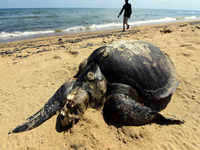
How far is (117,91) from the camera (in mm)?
2129

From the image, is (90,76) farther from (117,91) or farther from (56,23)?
(56,23)

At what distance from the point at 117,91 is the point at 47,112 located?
44.3 inches

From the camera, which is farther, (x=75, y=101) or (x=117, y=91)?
(x=117, y=91)

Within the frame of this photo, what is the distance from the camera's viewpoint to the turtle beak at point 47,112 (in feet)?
6.98

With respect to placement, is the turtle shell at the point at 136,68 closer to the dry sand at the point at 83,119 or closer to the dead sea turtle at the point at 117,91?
the dead sea turtle at the point at 117,91

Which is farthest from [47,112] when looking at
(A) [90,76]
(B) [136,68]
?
(B) [136,68]

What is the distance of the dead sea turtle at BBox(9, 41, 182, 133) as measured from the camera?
2.01 meters

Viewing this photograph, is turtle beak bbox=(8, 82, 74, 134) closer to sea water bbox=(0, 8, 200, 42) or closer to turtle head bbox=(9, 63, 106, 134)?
turtle head bbox=(9, 63, 106, 134)

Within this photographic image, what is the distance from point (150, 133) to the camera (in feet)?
6.37

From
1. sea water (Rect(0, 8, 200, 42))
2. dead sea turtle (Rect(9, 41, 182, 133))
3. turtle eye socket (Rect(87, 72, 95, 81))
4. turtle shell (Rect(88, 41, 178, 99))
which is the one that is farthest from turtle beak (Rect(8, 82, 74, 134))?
sea water (Rect(0, 8, 200, 42))

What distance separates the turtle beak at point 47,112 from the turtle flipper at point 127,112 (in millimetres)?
749

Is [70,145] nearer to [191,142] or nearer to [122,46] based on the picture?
[191,142]

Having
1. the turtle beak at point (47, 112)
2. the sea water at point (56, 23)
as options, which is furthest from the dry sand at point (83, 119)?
the sea water at point (56, 23)

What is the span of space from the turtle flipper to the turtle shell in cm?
27
